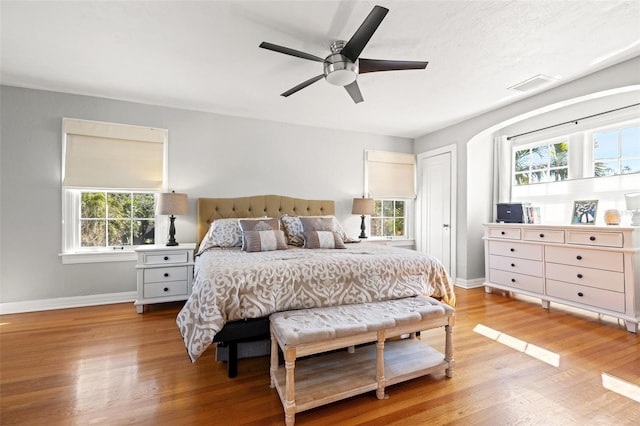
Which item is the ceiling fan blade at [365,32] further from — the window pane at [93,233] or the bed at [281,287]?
the window pane at [93,233]

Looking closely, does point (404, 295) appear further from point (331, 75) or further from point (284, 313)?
point (331, 75)

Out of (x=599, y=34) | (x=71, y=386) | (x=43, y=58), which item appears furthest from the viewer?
(x=43, y=58)

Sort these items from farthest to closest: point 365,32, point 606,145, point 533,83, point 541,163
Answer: point 541,163 → point 606,145 → point 533,83 → point 365,32

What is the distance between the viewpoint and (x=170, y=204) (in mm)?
3332

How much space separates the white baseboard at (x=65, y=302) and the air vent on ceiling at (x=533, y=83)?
5.15m

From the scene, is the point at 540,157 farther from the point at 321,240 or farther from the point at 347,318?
the point at 347,318

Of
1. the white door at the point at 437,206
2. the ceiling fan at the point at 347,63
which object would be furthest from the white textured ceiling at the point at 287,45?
the white door at the point at 437,206

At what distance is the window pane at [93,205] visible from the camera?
11.3ft

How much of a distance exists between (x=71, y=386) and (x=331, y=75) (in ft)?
9.19

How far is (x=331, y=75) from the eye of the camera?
7.32ft

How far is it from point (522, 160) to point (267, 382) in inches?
177

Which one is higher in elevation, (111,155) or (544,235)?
(111,155)

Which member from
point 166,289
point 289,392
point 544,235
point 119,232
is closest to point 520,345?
point 544,235

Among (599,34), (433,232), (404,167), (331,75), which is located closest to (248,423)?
(331,75)
